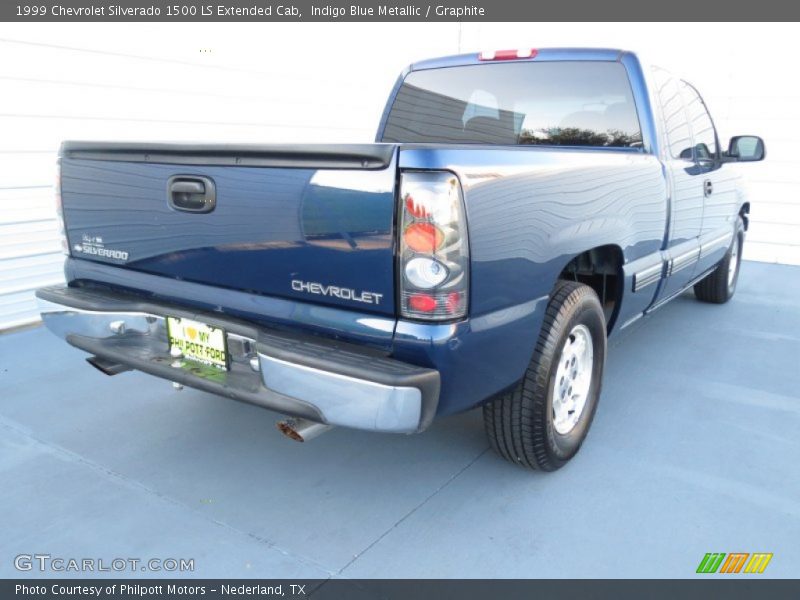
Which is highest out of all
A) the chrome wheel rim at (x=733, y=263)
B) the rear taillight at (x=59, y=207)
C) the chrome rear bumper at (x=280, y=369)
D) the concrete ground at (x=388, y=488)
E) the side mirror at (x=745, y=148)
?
the side mirror at (x=745, y=148)

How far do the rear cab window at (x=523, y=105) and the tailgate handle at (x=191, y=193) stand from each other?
186cm

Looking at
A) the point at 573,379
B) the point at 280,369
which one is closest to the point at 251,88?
the point at 573,379

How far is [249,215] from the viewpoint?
7.06 ft

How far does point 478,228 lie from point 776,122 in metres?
7.15

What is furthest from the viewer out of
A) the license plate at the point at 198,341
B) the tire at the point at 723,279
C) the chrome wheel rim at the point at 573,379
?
the tire at the point at 723,279

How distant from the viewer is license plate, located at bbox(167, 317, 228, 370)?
2.27 metres

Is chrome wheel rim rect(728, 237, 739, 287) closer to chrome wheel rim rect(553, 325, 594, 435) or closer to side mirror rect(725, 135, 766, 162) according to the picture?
side mirror rect(725, 135, 766, 162)

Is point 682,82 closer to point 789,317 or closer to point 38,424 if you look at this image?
point 789,317

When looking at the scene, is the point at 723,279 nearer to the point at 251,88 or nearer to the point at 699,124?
the point at 699,124

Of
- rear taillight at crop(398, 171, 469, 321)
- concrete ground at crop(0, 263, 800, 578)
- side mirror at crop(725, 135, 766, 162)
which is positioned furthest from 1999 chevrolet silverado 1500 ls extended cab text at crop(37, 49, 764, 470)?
side mirror at crop(725, 135, 766, 162)

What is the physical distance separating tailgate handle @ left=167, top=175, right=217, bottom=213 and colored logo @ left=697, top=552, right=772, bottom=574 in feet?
6.89

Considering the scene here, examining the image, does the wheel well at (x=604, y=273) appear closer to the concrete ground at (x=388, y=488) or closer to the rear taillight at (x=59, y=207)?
the concrete ground at (x=388, y=488)

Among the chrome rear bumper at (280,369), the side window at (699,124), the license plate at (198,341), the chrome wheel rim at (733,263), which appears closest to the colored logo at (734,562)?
the chrome rear bumper at (280,369)

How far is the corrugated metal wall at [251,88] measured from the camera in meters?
4.50
